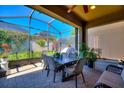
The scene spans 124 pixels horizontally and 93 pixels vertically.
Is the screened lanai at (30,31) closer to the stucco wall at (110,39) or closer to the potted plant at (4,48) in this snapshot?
the potted plant at (4,48)

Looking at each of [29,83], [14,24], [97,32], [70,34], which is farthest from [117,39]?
[14,24]

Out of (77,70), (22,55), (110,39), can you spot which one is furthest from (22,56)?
(110,39)

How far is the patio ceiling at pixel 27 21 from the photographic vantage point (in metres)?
3.79

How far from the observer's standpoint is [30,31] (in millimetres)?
4805

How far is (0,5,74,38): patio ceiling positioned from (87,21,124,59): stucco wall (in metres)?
1.39

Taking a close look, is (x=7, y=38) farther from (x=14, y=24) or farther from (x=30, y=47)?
(x=30, y=47)

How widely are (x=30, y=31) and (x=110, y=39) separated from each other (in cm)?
328

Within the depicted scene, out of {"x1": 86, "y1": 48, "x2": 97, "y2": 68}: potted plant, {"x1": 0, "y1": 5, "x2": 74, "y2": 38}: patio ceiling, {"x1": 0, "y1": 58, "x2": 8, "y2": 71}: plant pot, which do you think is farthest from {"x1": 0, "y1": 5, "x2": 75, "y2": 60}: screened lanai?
{"x1": 86, "y1": 48, "x2": 97, "y2": 68}: potted plant

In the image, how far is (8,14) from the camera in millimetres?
3977

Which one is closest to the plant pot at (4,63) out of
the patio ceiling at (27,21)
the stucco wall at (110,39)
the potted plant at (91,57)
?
the patio ceiling at (27,21)

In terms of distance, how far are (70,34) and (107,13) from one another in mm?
2041

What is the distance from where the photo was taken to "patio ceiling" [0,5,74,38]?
3.79 metres

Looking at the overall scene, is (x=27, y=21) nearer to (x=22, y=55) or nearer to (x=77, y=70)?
(x=22, y=55)

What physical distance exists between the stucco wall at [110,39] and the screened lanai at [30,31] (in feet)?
3.99
